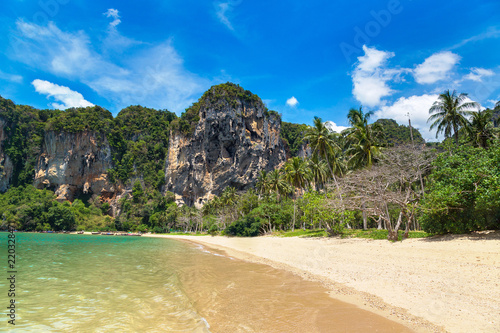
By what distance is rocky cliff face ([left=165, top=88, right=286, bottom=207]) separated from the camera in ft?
241

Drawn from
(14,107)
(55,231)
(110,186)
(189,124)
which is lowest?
(55,231)

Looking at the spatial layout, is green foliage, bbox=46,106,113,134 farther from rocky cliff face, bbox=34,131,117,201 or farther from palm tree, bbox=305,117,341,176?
palm tree, bbox=305,117,341,176

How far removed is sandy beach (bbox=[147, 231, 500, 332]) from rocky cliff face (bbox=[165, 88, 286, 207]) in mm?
61031

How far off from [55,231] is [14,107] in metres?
58.3

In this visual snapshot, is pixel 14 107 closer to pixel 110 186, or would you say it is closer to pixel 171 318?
pixel 110 186

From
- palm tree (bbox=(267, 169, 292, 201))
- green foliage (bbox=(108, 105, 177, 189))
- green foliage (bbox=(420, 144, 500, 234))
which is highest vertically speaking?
green foliage (bbox=(108, 105, 177, 189))

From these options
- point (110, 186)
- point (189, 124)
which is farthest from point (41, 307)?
point (110, 186)

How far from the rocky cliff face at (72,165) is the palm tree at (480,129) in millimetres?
101771

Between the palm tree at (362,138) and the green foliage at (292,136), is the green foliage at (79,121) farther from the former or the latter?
the palm tree at (362,138)

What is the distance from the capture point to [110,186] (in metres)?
91.1

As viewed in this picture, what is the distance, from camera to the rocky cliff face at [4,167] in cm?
8512

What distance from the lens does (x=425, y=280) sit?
24.6 feet

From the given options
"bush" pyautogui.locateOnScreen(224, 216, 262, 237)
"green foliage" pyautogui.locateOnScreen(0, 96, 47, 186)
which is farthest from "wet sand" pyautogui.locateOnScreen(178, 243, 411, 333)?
"green foliage" pyautogui.locateOnScreen(0, 96, 47, 186)

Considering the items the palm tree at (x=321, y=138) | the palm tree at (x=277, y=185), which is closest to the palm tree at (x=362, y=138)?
Result: the palm tree at (x=321, y=138)
